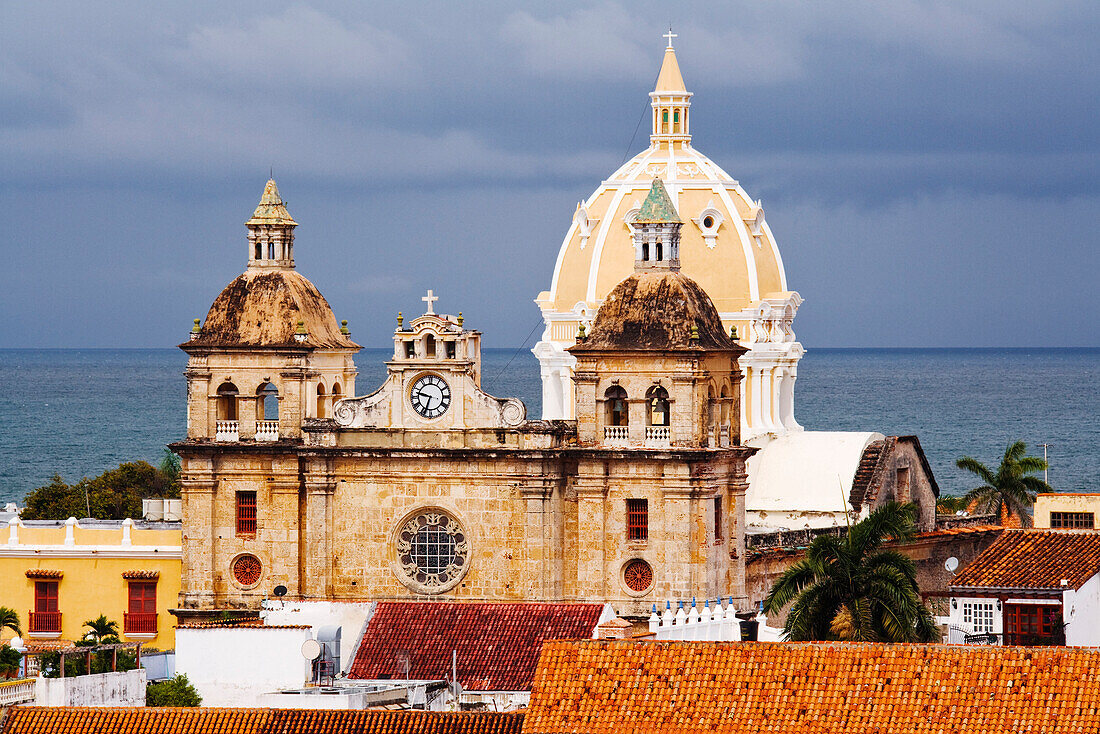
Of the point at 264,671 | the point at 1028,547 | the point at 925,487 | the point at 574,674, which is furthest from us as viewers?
the point at 925,487

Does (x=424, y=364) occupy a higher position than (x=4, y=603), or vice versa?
(x=424, y=364)

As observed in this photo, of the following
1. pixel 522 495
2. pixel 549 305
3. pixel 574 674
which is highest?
pixel 549 305

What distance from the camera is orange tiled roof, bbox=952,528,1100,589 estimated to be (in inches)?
2768

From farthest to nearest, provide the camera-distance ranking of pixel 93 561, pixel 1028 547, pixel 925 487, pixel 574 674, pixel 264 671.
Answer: pixel 925 487 < pixel 93 561 < pixel 1028 547 < pixel 264 671 < pixel 574 674

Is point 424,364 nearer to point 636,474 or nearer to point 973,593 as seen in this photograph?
point 636,474

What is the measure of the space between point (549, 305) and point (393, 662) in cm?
2709

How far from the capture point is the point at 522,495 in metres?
76.8

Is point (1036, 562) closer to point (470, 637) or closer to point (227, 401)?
point (470, 637)

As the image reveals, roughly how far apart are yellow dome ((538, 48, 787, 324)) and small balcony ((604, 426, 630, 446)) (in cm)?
1457

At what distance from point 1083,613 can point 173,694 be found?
67.5 ft

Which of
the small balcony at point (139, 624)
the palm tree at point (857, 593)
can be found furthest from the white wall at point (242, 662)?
the small balcony at point (139, 624)

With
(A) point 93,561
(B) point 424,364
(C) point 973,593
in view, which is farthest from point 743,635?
(A) point 93,561

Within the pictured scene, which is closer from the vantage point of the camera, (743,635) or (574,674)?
(574,674)

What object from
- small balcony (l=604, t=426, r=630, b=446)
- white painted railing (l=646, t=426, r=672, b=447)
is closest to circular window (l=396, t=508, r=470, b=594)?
small balcony (l=604, t=426, r=630, b=446)
